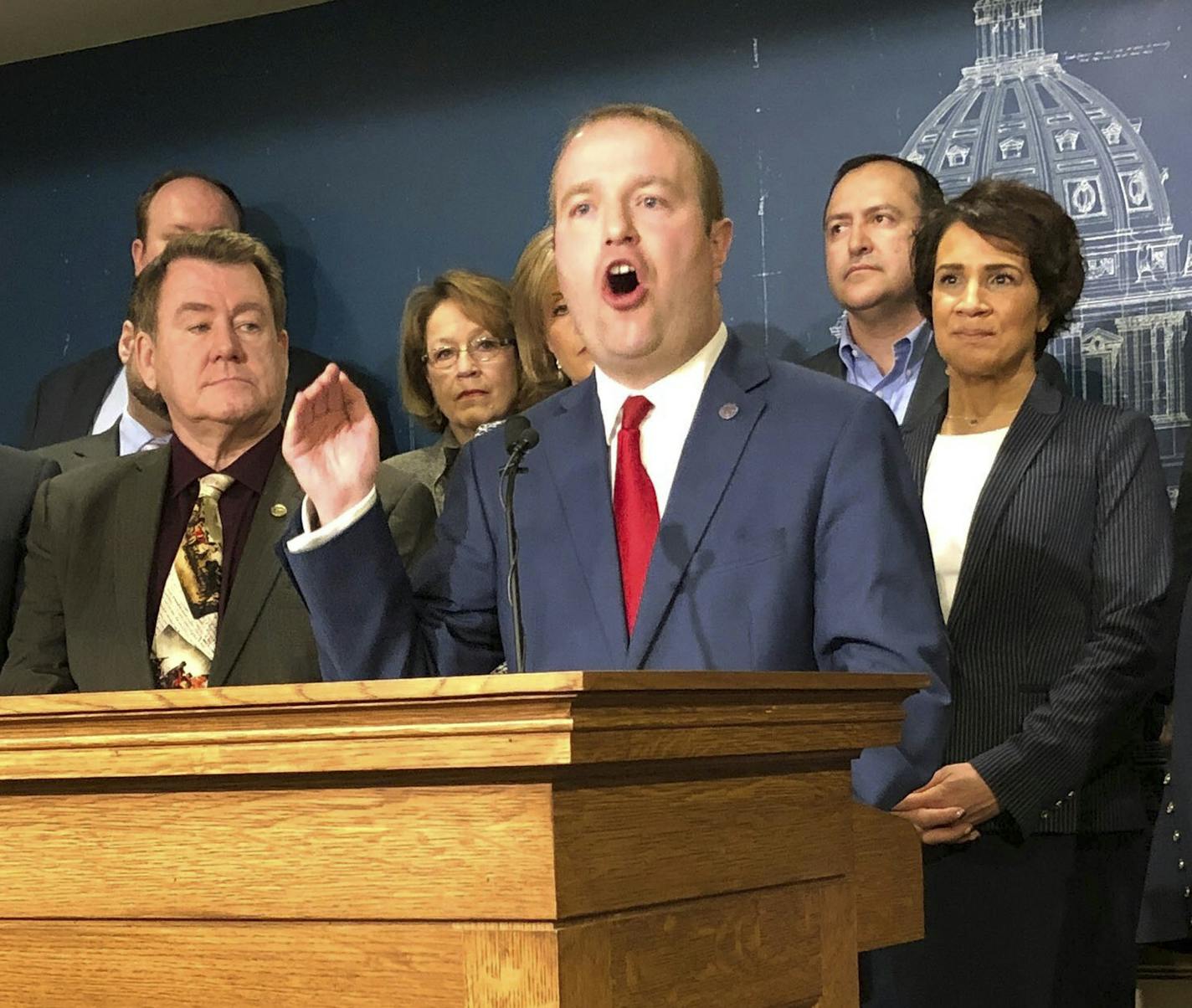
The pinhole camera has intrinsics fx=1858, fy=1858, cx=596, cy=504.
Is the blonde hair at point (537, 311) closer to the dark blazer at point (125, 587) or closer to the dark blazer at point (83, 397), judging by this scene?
the dark blazer at point (125, 587)

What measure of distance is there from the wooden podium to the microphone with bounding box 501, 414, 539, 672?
0.25 m

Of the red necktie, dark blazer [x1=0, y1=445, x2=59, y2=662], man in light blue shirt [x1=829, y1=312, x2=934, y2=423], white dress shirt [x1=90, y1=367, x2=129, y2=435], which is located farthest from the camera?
white dress shirt [x1=90, y1=367, x2=129, y2=435]

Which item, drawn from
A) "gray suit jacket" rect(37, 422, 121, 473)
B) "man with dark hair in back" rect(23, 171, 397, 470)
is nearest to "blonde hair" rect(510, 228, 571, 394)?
"man with dark hair in back" rect(23, 171, 397, 470)

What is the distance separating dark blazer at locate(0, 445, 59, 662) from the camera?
3148mm

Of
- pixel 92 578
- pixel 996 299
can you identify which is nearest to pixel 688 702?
pixel 92 578

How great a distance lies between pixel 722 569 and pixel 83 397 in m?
3.23

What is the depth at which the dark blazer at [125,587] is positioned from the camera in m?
2.88

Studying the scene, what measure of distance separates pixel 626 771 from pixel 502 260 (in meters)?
3.83

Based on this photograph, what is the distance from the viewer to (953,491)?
10.6 feet

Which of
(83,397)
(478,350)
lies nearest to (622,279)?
(478,350)

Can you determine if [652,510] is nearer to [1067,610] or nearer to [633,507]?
[633,507]

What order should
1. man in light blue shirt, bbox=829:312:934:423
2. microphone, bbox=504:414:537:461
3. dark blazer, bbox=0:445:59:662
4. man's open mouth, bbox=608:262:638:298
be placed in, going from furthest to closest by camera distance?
man in light blue shirt, bbox=829:312:934:423, dark blazer, bbox=0:445:59:662, man's open mouth, bbox=608:262:638:298, microphone, bbox=504:414:537:461

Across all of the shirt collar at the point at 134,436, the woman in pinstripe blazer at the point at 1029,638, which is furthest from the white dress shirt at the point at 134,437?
the woman in pinstripe blazer at the point at 1029,638

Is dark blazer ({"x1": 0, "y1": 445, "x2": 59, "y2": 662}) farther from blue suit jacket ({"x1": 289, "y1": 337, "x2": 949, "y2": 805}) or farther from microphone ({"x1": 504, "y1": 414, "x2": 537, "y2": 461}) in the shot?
microphone ({"x1": 504, "y1": 414, "x2": 537, "y2": 461})
